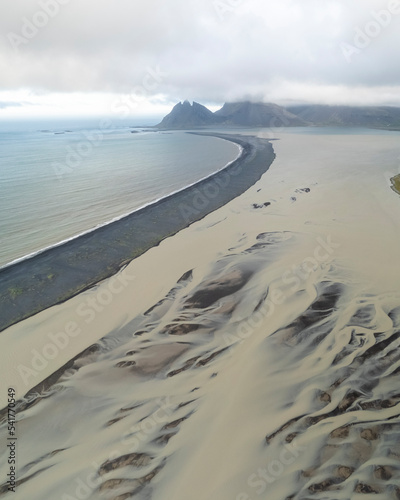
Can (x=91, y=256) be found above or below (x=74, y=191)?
below

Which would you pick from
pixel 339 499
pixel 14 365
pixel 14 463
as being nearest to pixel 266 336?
pixel 339 499

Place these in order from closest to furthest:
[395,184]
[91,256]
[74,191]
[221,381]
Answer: [221,381], [91,256], [395,184], [74,191]

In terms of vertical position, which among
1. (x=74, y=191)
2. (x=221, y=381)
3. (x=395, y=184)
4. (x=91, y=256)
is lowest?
(x=221, y=381)

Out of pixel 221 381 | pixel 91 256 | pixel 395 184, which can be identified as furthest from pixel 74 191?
pixel 395 184

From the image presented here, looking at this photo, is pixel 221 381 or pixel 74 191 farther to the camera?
pixel 74 191

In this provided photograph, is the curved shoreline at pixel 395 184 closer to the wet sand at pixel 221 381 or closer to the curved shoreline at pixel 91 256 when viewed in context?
the curved shoreline at pixel 91 256

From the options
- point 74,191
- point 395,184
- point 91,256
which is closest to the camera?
point 91,256

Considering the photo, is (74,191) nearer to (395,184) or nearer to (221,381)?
(221,381)

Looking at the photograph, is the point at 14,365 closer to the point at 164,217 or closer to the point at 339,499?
the point at 339,499
